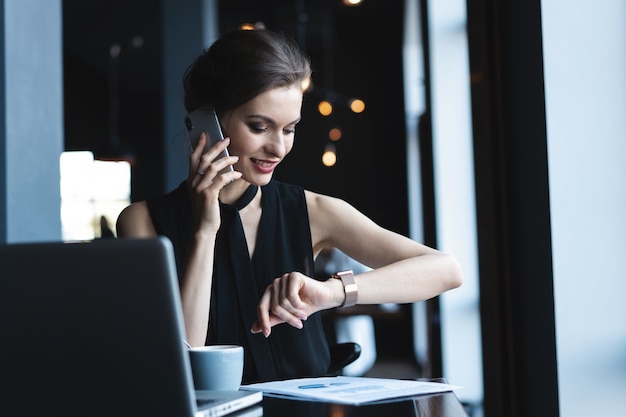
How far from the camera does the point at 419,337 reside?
885 centimetres

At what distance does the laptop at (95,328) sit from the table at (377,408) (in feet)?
0.96

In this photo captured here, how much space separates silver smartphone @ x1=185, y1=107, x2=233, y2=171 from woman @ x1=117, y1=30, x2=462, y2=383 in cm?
3

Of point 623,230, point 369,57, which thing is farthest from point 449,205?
point 369,57

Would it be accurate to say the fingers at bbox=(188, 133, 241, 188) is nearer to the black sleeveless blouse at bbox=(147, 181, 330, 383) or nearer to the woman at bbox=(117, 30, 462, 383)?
the woman at bbox=(117, 30, 462, 383)

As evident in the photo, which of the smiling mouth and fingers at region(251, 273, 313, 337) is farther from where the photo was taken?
the smiling mouth

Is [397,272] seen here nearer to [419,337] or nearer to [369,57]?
[419,337]

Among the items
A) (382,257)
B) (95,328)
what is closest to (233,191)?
(382,257)

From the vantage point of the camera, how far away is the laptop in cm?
94

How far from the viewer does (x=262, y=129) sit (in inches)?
81.6

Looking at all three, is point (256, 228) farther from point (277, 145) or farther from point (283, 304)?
point (283, 304)

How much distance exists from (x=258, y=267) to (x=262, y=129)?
0.38m

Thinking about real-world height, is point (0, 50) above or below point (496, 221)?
Answer: above

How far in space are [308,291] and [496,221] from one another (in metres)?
1.23

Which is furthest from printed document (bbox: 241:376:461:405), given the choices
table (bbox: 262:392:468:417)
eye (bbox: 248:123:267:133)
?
eye (bbox: 248:123:267:133)
